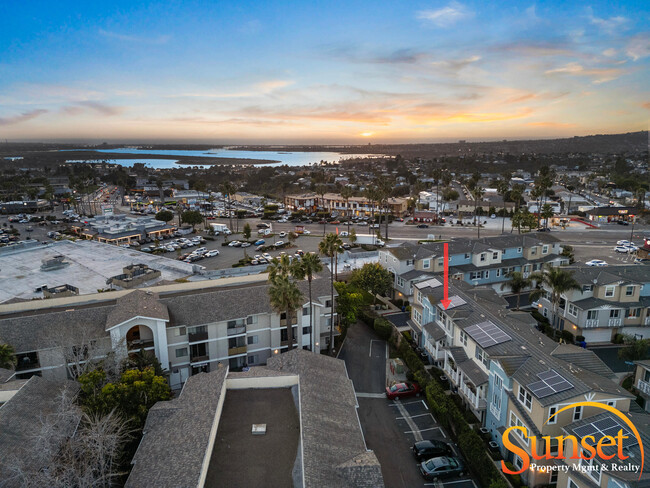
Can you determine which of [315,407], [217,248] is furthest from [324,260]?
[315,407]

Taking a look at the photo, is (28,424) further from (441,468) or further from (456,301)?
(456,301)

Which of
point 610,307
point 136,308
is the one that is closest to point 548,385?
point 610,307

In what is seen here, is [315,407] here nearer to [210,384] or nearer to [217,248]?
[210,384]

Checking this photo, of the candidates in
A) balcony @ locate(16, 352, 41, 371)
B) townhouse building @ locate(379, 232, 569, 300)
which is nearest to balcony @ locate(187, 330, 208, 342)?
balcony @ locate(16, 352, 41, 371)

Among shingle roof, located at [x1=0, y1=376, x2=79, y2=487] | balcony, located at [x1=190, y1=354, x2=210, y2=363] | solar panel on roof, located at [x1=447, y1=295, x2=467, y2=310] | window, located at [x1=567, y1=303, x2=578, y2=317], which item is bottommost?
balcony, located at [x1=190, y1=354, x2=210, y2=363]

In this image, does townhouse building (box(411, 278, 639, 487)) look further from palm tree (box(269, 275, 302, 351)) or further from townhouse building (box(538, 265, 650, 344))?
palm tree (box(269, 275, 302, 351))
